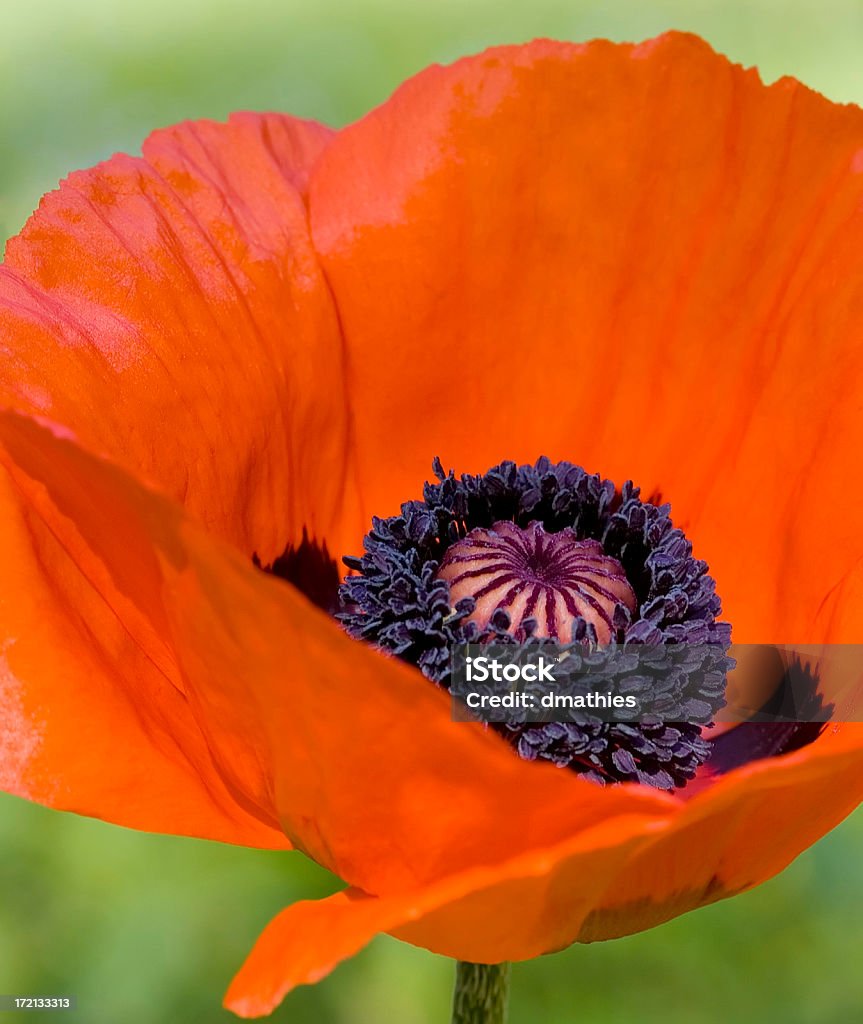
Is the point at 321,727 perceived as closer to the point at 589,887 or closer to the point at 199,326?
the point at 589,887

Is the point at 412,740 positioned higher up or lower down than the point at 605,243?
lower down

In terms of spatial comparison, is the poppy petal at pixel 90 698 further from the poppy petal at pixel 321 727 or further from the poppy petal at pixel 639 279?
the poppy petal at pixel 639 279

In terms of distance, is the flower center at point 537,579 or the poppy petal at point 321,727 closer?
the poppy petal at point 321,727

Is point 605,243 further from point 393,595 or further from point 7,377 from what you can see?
point 7,377

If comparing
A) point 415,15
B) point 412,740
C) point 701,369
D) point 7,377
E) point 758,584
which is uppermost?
point 415,15

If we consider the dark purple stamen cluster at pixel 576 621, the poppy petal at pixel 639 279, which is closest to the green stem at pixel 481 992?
the dark purple stamen cluster at pixel 576 621

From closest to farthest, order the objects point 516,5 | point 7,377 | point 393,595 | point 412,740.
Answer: point 412,740
point 7,377
point 393,595
point 516,5

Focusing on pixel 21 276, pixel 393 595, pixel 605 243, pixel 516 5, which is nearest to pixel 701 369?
pixel 605 243
